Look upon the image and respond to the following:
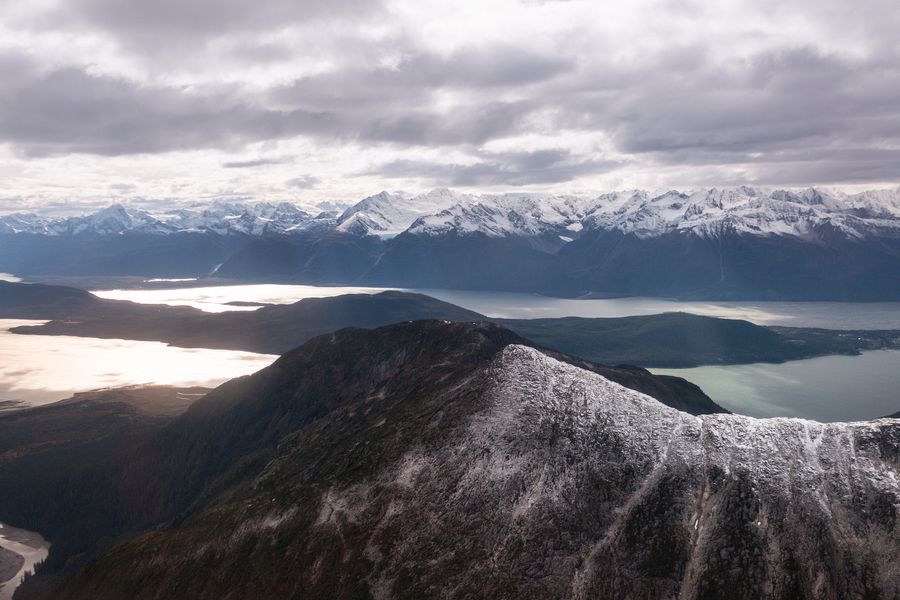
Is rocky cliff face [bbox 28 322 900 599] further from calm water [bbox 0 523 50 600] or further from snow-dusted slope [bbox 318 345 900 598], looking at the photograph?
calm water [bbox 0 523 50 600]

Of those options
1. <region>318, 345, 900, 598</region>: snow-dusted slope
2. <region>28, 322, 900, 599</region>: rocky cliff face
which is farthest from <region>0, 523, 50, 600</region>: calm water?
<region>318, 345, 900, 598</region>: snow-dusted slope

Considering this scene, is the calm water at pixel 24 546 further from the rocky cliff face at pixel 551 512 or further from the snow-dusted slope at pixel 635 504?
the snow-dusted slope at pixel 635 504

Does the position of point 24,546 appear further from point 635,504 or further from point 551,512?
point 635,504

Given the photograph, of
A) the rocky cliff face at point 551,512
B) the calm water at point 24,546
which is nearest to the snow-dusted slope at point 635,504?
the rocky cliff face at point 551,512

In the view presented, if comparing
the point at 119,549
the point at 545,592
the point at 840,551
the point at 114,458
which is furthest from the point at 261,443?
the point at 840,551

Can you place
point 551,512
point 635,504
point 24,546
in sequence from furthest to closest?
point 24,546 → point 551,512 → point 635,504

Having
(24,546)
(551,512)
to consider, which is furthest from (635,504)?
(24,546)
